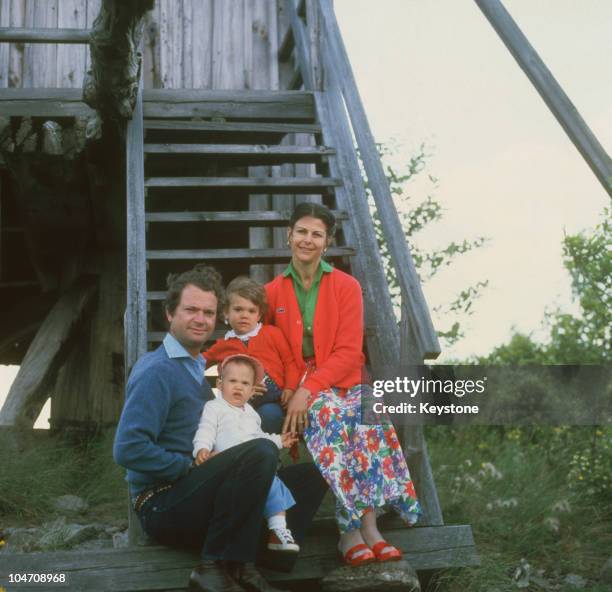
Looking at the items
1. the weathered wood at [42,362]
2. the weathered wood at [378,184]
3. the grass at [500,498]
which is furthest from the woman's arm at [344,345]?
the weathered wood at [42,362]

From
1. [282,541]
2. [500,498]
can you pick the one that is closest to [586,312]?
[500,498]

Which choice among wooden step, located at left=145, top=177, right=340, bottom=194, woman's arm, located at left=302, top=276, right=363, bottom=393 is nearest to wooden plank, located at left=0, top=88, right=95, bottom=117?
wooden step, located at left=145, top=177, right=340, bottom=194

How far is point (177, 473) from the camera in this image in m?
3.26

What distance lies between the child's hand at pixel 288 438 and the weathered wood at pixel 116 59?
7.39ft

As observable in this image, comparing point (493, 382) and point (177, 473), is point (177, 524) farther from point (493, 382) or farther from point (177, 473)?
point (493, 382)

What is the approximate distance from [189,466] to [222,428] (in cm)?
19

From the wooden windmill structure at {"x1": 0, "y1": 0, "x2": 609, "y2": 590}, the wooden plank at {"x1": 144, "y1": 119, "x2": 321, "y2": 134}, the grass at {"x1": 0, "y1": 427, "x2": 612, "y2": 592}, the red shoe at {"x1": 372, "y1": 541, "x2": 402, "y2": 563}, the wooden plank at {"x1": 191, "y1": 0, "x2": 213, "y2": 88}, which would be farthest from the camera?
the wooden plank at {"x1": 191, "y1": 0, "x2": 213, "y2": 88}

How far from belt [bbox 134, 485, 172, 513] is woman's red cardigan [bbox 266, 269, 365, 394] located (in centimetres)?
72

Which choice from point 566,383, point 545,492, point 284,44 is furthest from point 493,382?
point 284,44

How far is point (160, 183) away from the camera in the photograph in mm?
5340

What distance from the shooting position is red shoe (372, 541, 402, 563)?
3.45 m

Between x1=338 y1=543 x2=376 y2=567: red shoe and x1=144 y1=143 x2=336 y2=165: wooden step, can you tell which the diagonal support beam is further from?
x1=338 y1=543 x2=376 y2=567: red shoe

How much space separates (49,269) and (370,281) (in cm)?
366

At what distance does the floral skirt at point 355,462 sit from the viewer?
3.51 meters
